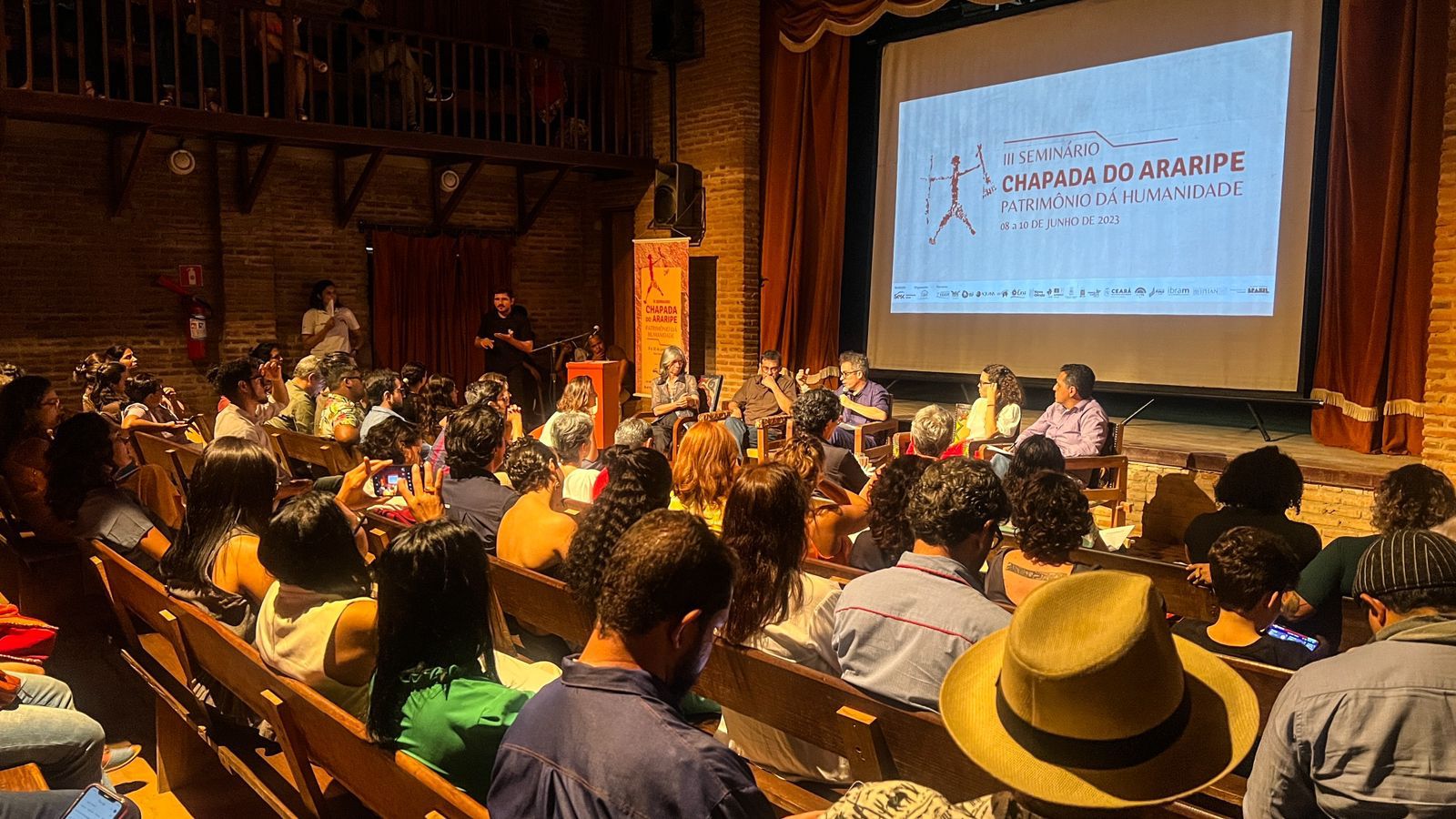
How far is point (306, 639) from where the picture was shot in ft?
7.41

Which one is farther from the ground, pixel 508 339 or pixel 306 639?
pixel 508 339

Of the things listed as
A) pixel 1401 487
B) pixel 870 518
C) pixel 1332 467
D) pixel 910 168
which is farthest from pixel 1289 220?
pixel 870 518

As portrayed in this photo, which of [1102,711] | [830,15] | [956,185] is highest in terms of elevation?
[830,15]

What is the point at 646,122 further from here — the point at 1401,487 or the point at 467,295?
the point at 1401,487

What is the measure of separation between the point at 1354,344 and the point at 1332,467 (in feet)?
3.36

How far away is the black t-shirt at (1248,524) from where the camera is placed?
326 centimetres

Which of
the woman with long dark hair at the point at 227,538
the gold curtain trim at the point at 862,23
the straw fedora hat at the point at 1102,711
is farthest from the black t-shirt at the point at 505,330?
the straw fedora hat at the point at 1102,711

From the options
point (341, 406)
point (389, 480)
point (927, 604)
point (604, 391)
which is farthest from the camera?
point (604, 391)

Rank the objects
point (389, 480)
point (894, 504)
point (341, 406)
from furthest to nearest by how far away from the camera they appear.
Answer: point (341, 406)
point (389, 480)
point (894, 504)

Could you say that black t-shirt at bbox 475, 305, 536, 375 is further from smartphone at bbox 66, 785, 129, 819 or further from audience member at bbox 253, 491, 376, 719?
smartphone at bbox 66, 785, 129, 819

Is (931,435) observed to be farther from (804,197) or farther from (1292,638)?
(804,197)

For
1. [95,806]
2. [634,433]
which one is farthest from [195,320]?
[95,806]

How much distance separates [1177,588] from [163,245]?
340 inches

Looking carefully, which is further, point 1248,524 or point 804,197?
point 804,197
